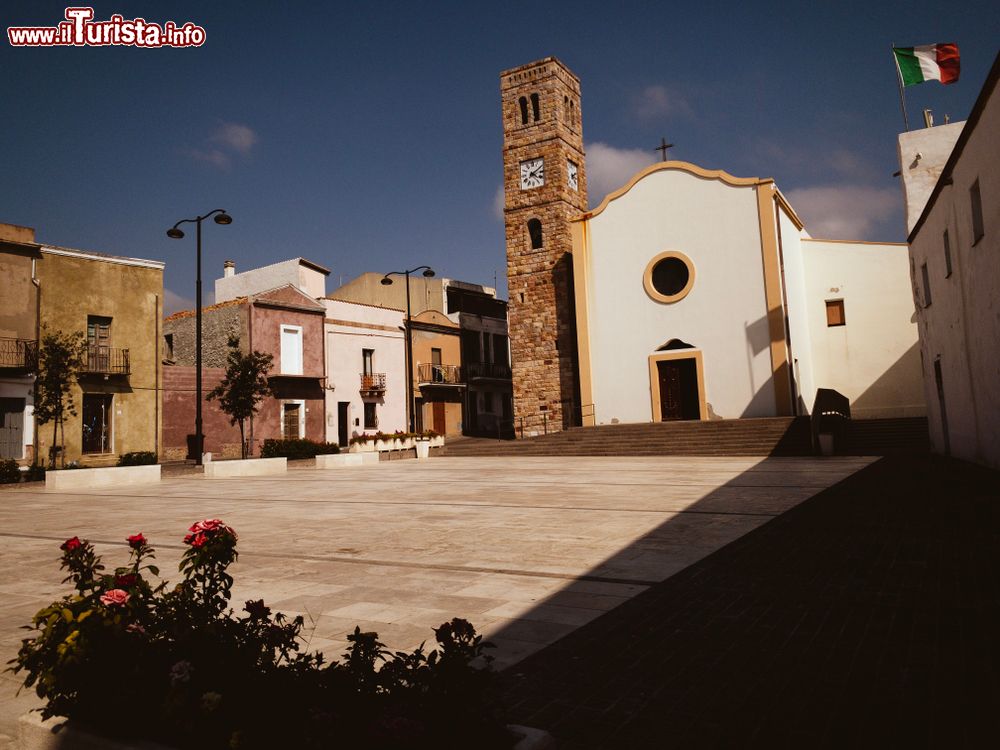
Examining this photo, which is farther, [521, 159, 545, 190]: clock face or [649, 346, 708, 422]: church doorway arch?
[521, 159, 545, 190]: clock face

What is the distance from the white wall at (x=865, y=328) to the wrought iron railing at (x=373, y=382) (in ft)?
67.1

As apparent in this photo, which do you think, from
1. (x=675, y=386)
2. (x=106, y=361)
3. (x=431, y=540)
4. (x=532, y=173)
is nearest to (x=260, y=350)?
(x=106, y=361)

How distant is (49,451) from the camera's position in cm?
2442

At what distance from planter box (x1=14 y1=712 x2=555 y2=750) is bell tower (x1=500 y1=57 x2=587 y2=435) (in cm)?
2956

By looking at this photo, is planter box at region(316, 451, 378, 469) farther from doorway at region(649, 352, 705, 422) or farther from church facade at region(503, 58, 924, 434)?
doorway at region(649, 352, 705, 422)

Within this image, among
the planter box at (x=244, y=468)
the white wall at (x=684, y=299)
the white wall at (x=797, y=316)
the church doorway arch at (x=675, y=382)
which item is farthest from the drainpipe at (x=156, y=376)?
the white wall at (x=797, y=316)

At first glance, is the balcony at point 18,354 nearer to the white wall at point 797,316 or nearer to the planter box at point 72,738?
the planter box at point 72,738

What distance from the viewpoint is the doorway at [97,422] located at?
25.8 m

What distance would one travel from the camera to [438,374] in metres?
40.2

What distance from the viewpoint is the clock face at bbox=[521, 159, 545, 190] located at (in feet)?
109

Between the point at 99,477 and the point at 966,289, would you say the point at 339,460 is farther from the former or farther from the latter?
the point at 966,289

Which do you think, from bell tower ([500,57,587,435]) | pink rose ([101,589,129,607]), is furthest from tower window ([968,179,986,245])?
bell tower ([500,57,587,435])

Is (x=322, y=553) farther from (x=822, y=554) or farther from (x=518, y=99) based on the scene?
(x=518, y=99)

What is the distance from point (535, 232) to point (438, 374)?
10687 millimetres
